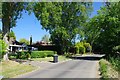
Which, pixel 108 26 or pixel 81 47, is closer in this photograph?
pixel 108 26

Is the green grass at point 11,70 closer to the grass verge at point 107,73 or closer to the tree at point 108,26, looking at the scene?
the grass verge at point 107,73

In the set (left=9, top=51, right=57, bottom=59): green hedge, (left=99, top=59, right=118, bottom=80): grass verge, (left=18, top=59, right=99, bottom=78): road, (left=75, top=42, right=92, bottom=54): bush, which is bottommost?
(left=18, top=59, right=99, bottom=78): road

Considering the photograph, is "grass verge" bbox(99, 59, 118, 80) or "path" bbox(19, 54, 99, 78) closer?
"grass verge" bbox(99, 59, 118, 80)

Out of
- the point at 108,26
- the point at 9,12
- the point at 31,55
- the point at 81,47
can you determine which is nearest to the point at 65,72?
the point at 9,12

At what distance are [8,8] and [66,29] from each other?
111ft

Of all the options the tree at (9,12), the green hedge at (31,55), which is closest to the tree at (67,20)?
the green hedge at (31,55)

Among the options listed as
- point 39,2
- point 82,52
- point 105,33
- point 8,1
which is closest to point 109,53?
point 105,33

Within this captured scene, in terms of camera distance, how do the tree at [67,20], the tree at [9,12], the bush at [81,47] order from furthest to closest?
the bush at [81,47]
the tree at [67,20]
the tree at [9,12]

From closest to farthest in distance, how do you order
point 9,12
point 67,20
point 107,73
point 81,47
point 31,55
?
point 107,73, point 9,12, point 31,55, point 67,20, point 81,47

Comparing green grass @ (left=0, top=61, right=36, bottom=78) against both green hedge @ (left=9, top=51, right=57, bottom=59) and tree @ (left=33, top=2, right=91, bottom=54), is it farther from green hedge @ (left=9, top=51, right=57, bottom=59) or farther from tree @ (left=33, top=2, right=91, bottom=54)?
tree @ (left=33, top=2, right=91, bottom=54)

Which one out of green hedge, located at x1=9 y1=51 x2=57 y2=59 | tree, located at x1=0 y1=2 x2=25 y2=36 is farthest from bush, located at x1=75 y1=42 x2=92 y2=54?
tree, located at x1=0 y1=2 x2=25 y2=36

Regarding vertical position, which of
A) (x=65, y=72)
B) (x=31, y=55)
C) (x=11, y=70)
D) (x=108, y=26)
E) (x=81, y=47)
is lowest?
(x=65, y=72)

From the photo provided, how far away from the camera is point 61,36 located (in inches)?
2589

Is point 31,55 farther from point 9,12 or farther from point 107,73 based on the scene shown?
point 107,73
